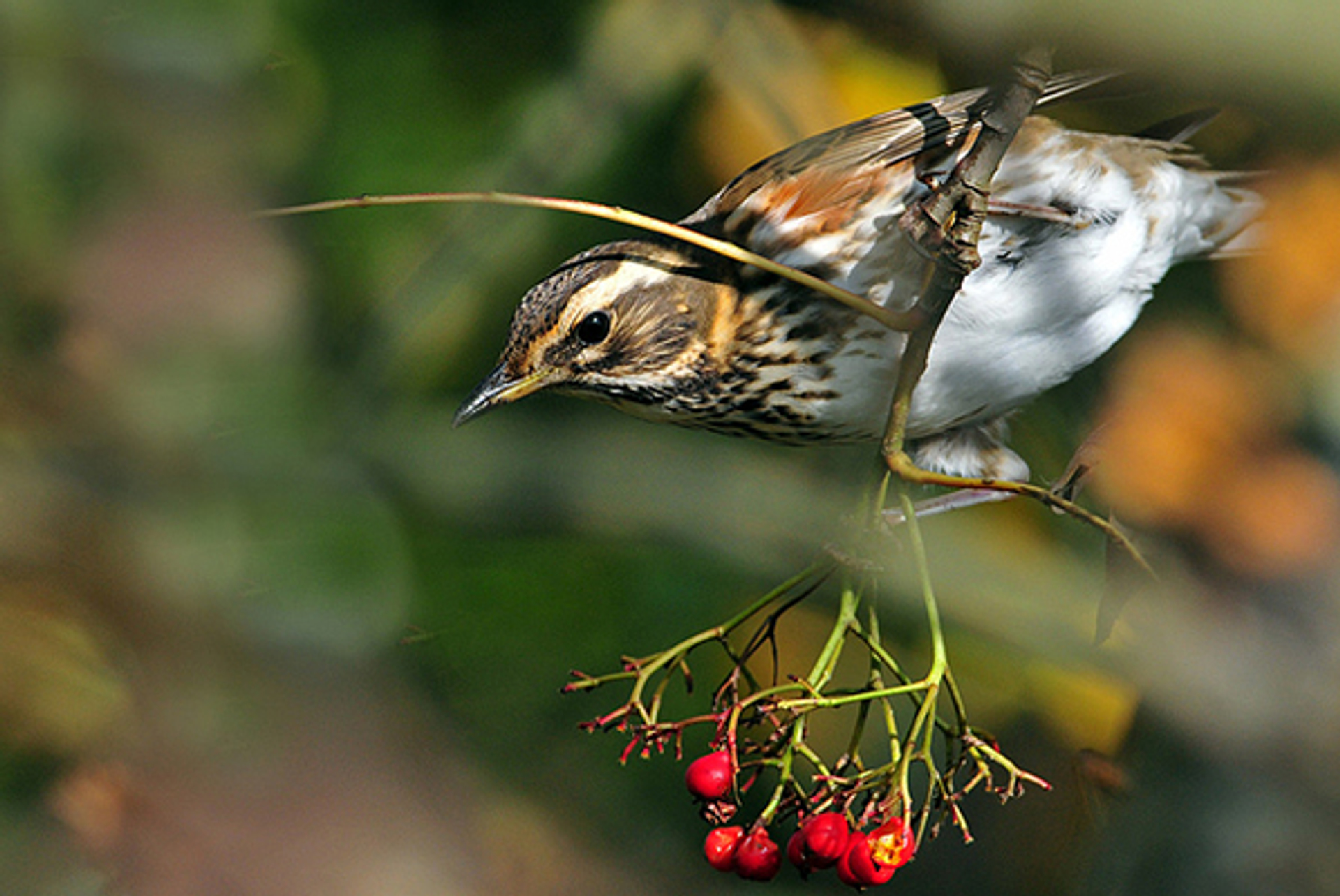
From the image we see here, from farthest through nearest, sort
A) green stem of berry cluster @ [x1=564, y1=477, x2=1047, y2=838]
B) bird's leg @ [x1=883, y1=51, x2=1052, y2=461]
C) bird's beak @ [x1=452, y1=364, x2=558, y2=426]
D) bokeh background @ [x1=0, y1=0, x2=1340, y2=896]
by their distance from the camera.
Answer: bokeh background @ [x1=0, y1=0, x2=1340, y2=896]
bird's beak @ [x1=452, y1=364, x2=558, y2=426]
green stem of berry cluster @ [x1=564, y1=477, x2=1047, y2=838]
bird's leg @ [x1=883, y1=51, x2=1052, y2=461]

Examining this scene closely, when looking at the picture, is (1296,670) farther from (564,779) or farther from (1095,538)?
(564,779)

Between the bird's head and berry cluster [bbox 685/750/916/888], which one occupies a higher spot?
the bird's head

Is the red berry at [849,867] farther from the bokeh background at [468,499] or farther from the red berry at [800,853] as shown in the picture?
the bokeh background at [468,499]

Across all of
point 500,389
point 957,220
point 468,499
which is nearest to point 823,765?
point 957,220

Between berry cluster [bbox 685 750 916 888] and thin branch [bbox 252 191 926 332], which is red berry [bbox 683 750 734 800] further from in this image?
thin branch [bbox 252 191 926 332]

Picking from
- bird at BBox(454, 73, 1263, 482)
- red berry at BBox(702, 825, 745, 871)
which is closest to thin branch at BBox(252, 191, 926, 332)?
bird at BBox(454, 73, 1263, 482)

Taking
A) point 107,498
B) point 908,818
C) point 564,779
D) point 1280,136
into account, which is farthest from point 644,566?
point 1280,136
